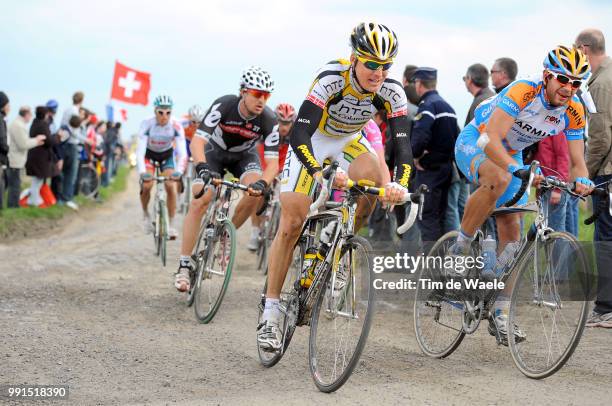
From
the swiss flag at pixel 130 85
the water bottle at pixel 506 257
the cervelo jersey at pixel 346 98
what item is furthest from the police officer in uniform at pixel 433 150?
the swiss flag at pixel 130 85

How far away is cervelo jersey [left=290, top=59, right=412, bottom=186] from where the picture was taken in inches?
229

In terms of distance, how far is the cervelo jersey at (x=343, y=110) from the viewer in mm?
5820

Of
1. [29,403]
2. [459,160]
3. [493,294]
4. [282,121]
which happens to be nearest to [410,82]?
[282,121]

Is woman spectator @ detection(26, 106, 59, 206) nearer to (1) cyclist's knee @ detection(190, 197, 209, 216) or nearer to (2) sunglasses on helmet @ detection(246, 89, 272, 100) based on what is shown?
(1) cyclist's knee @ detection(190, 197, 209, 216)

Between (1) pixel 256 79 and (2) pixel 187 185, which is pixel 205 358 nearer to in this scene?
(1) pixel 256 79

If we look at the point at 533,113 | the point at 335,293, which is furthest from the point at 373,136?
the point at 335,293

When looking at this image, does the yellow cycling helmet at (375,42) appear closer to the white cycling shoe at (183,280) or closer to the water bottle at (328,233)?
the water bottle at (328,233)

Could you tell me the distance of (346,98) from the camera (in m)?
6.20

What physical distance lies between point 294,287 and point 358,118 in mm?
1399

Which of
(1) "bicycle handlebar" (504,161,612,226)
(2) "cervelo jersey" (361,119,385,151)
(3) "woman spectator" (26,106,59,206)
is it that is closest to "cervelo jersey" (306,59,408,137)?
(2) "cervelo jersey" (361,119,385,151)

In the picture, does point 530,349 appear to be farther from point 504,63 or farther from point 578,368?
point 504,63

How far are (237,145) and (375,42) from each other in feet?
13.0

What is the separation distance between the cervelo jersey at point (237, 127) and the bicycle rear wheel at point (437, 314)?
8.65 feet

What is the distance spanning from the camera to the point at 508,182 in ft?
20.8
